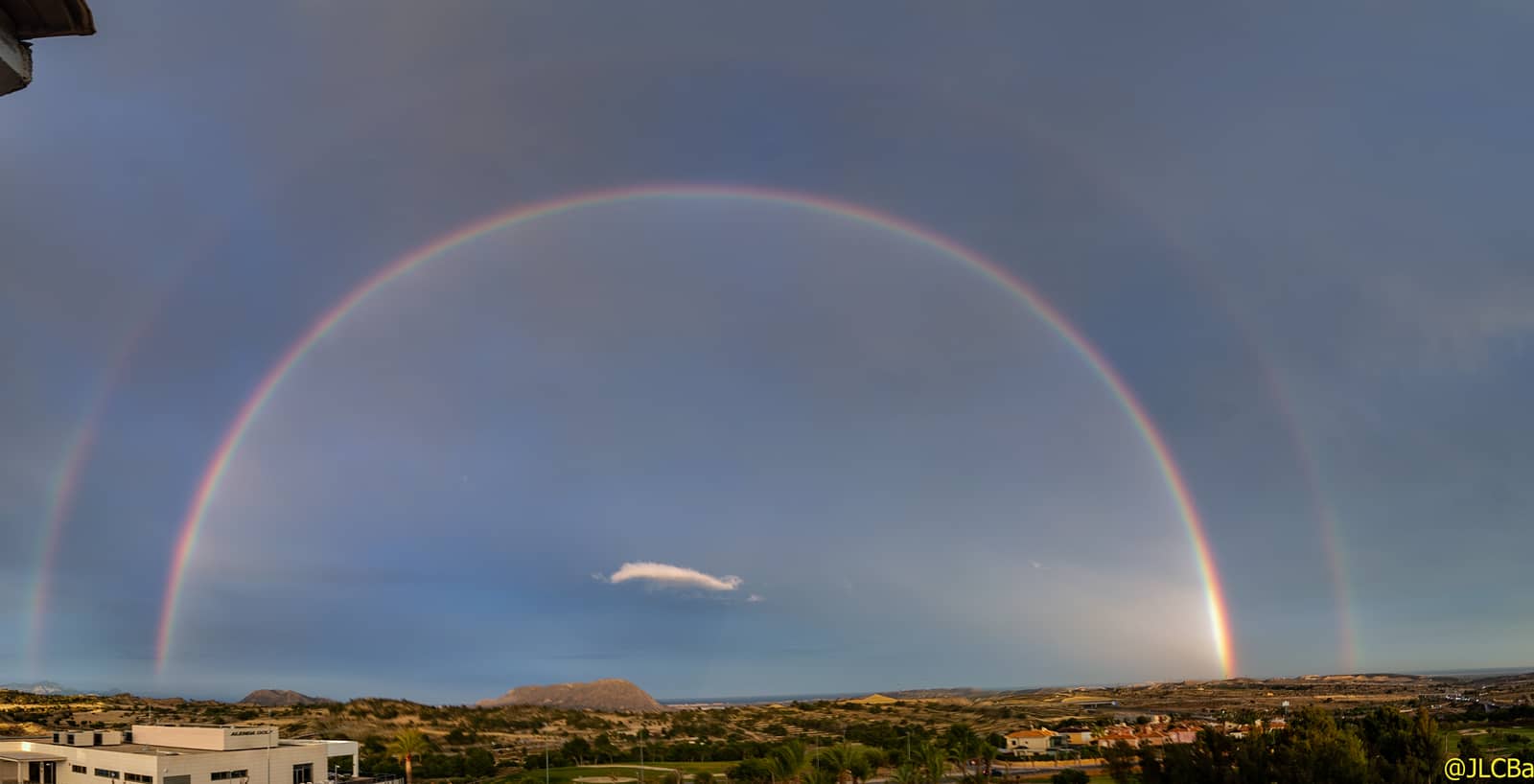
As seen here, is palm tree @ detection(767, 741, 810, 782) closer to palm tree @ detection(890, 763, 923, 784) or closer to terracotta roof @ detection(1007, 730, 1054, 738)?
palm tree @ detection(890, 763, 923, 784)

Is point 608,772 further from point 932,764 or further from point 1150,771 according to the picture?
point 1150,771

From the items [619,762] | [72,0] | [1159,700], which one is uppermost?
[72,0]

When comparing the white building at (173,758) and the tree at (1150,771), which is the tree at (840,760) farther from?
the white building at (173,758)

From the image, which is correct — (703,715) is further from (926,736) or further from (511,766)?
(511,766)

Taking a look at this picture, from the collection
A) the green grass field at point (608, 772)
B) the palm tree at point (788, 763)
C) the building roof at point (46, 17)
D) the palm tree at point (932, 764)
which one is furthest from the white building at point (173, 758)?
the building roof at point (46, 17)

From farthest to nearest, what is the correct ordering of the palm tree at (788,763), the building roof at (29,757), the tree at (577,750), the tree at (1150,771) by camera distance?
the tree at (577,750) < the palm tree at (788,763) < the building roof at (29,757) < the tree at (1150,771)

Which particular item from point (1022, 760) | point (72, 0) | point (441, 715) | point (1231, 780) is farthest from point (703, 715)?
point (72, 0)

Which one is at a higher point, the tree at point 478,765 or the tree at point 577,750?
the tree at point 478,765
